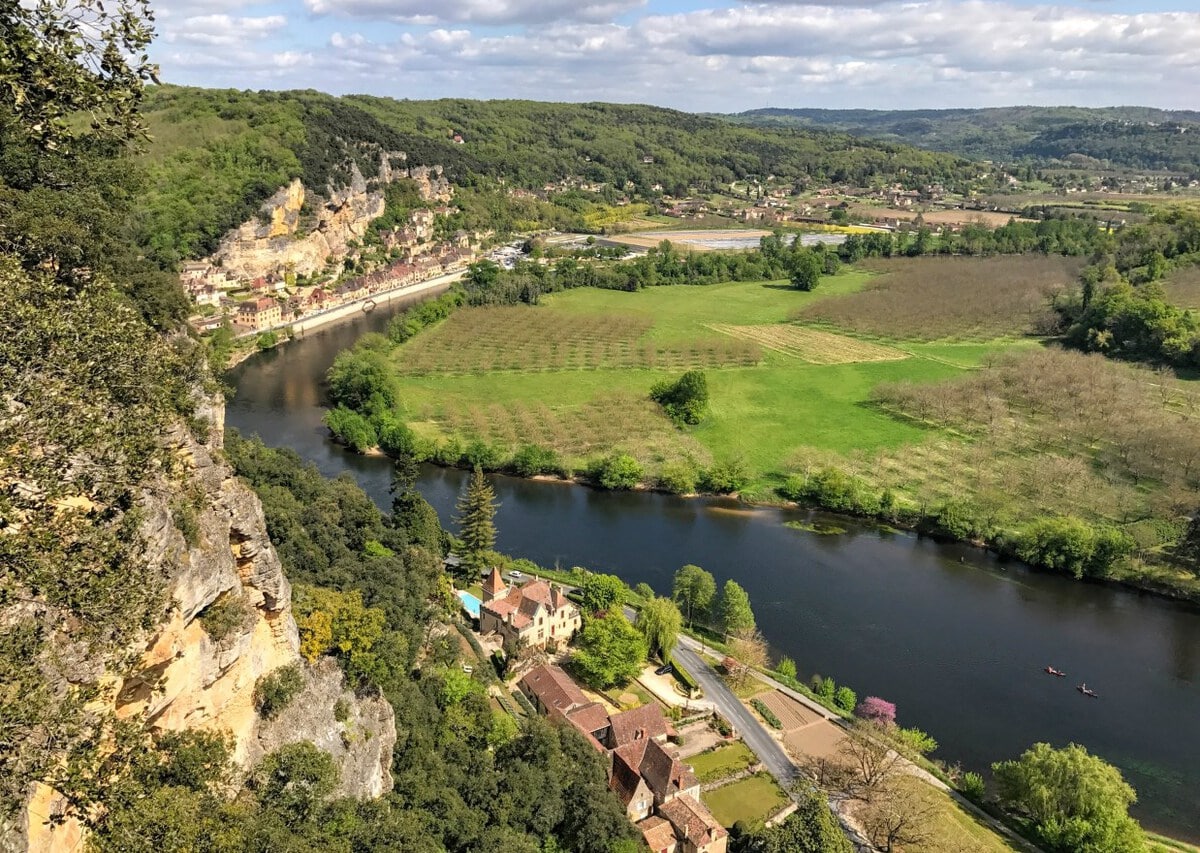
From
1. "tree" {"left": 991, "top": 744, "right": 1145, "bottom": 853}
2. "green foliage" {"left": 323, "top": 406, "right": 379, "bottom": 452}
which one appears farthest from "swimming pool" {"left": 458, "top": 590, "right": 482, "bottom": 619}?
"green foliage" {"left": 323, "top": 406, "right": 379, "bottom": 452}

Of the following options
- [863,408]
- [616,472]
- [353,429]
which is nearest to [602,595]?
[616,472]

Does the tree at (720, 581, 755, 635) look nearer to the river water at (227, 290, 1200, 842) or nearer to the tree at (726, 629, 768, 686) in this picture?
the tree at (726, 629, 768, 686)

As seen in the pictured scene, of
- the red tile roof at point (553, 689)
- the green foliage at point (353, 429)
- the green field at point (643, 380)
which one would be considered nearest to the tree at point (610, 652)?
the red tile roof at point (553, 689)

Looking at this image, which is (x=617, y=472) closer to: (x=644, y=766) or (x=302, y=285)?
(x=644, y=766)

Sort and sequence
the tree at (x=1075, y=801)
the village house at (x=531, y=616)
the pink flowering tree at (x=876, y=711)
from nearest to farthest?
the tree at (x=1075, y=801), the pink flowering tree at (x=876, y=711), the village house at (x=531, y=616)

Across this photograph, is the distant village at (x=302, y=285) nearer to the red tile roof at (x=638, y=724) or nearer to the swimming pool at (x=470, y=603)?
the swimming pool at (x=470, y=603)

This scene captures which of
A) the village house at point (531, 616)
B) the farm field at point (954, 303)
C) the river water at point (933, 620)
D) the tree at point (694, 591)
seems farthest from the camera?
the farm field at point (954, 303)
